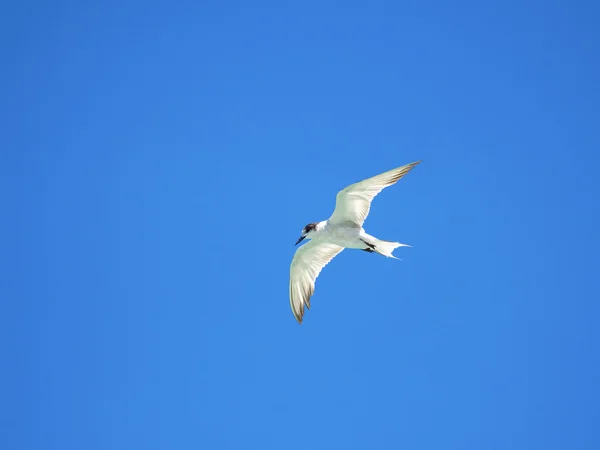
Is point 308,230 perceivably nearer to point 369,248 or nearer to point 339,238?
point 339,238

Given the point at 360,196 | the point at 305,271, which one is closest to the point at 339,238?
the point at 360,196

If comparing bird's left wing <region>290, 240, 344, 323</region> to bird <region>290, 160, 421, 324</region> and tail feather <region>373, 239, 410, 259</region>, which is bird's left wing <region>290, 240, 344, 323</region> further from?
tail feather <region>373, 239, 410, 259</region>

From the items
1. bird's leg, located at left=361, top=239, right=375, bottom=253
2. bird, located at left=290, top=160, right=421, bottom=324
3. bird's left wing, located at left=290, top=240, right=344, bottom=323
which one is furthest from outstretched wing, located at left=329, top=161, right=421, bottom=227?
bird's left wing, located at left=290, top=240, right=344, bottom=323

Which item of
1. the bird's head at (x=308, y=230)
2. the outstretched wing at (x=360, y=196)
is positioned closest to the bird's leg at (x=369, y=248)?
the outstretched wing at (x=360, y=196)

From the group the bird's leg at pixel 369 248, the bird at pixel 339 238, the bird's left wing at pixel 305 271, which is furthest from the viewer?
the bird's left wing at pixel 305 271

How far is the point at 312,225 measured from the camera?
1412 centimetres

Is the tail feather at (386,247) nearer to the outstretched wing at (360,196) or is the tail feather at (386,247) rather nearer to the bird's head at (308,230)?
the outstretched wing at (360,196)

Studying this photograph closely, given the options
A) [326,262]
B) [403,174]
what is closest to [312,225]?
[326,262]

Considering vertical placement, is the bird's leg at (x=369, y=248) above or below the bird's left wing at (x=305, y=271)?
below

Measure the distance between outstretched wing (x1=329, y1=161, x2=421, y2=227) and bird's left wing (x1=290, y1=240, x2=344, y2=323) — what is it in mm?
1261

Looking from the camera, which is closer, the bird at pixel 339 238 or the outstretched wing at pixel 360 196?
the outstretched wing at pixel 360 196

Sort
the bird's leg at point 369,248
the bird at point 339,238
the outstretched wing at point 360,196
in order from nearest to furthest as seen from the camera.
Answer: the outstretched wing at point 360,196, the bird at point 339,238, the bird's leg at point 369,248

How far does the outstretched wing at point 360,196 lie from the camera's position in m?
13.0

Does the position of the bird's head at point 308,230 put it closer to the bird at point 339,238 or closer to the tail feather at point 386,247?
the bird at point 339,238
